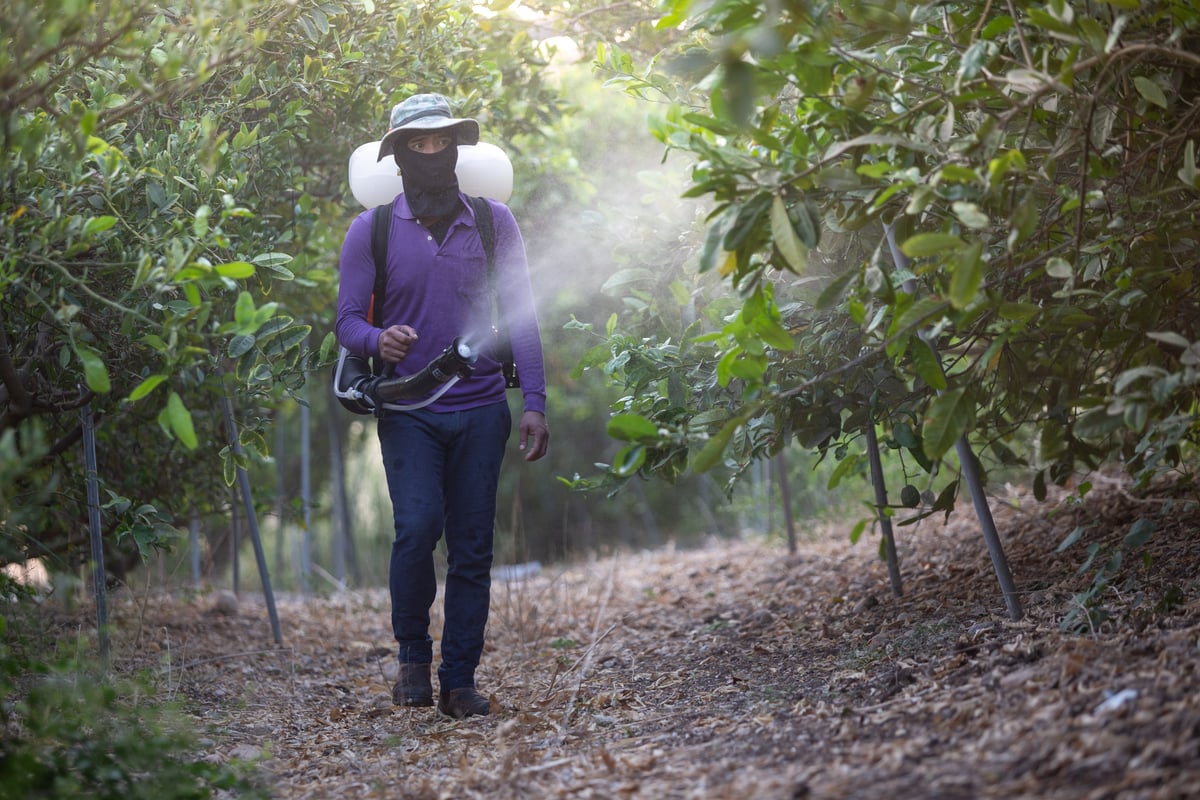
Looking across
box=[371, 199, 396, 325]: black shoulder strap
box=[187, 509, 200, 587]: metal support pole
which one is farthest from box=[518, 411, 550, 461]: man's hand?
box=[187, 509, 200, 587]: metal support pole

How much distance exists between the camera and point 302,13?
3.22m

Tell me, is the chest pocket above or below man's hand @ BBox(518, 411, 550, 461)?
above

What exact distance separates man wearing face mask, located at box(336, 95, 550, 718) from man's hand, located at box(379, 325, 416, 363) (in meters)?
0.04

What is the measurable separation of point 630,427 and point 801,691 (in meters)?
0.89

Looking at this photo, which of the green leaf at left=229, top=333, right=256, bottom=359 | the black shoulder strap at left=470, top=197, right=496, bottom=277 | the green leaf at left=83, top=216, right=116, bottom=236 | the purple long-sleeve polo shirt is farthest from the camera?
the black shoulder strap at left=470, top=197, right=496, bottom=277

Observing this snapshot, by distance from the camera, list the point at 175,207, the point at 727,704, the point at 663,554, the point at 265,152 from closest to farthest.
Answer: the point at 727,704, the point at 175,207, the point at 265,152, the point at 663,554

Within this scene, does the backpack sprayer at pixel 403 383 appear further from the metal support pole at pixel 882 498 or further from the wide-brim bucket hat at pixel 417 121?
the metal support pole at pixel 882 498

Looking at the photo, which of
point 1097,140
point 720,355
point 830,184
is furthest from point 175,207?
point 1097,140

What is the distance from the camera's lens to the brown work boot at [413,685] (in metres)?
3.04

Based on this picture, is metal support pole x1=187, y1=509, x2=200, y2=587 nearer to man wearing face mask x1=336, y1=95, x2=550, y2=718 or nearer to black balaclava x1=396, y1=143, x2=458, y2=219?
man wearing face mask x1=336, y1=95, x2=550, y2=718

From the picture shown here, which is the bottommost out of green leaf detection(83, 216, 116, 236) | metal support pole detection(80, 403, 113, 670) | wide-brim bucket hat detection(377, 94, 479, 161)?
metal support pole detection(80, 403, 113, 670)

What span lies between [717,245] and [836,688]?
112cm

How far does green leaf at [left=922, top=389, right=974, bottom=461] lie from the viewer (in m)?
2.32

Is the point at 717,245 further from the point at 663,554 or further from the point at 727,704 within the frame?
the point at 663,554
